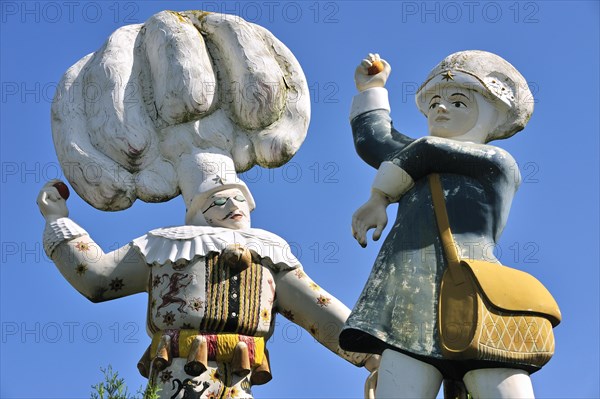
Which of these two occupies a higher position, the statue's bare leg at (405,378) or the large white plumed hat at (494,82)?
the large white plumed hat at (494,82)

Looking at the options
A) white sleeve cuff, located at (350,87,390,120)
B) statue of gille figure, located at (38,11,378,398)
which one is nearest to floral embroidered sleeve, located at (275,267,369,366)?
statue of gille figure, located at (38,11,378,398)

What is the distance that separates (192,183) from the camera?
467 cm

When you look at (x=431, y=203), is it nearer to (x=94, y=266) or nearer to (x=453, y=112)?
(x=453, y=112)

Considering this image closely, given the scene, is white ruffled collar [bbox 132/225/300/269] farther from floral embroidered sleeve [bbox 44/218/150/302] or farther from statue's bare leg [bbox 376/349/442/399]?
statue's bare leg [bbox 376/349/442/399]

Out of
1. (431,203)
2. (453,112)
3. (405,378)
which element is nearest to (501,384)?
(405,378)

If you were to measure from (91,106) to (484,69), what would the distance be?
1.40 meters

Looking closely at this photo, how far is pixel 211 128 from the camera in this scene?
4.78 meters

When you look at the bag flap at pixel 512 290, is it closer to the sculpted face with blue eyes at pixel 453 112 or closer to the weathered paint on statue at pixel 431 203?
the weathered paint on statue at pixel 431 203

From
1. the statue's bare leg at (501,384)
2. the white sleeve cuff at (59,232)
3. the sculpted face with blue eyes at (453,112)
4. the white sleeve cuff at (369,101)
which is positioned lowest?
the statue's bare leg at (501,384)

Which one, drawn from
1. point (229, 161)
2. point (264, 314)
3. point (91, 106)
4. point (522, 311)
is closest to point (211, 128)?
point (229, 161)

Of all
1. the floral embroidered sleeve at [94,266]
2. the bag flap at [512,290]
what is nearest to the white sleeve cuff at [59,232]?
the floral embroidered sleeve at [94,266]

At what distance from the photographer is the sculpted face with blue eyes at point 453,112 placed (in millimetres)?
4414

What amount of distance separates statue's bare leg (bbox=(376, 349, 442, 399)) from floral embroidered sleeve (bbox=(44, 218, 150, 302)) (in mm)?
→ 1014

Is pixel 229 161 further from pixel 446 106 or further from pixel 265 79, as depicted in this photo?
pixel 446 106
